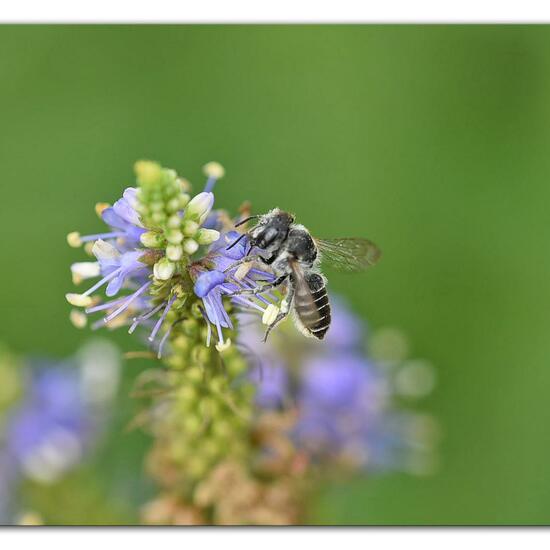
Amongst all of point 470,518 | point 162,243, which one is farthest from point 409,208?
point 162,243

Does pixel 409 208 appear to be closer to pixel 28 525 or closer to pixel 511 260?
pixel 511 260

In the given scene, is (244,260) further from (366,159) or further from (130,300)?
(366,159)

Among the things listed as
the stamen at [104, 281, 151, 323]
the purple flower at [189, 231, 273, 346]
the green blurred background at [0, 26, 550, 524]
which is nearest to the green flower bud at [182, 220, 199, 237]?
the purple flower at [189, 231, 273, 346]

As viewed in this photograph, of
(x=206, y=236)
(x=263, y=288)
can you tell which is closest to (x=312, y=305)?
(x=263, y=288)

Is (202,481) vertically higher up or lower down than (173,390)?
lower down

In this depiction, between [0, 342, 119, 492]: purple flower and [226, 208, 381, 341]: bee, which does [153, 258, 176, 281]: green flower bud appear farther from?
[0, 342, 119, 492]: purple flower
